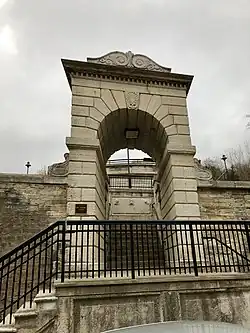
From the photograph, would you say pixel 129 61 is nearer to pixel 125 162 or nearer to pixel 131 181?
pixel 131 181

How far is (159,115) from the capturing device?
836 cm

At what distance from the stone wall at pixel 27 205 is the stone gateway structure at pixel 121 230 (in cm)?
2

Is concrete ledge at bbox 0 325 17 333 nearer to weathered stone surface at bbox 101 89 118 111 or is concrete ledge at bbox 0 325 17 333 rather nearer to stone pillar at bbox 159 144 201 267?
stone pillar at bbox 159 144 201 267

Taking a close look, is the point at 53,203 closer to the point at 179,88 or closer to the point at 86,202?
the point at 86,202

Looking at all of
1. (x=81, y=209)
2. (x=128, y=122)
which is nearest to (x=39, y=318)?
(x=81, y=209)

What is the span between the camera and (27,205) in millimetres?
7414

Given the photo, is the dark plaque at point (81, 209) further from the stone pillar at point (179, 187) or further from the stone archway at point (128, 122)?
the stone pillar at point (179, 187)

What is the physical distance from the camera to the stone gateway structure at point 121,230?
15.1 feet

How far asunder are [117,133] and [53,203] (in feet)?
10.4

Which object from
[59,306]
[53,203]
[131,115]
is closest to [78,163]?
[53,203]

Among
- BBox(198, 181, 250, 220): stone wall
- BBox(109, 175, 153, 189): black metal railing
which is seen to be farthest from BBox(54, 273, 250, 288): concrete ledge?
BBox(109, 175, 153, 189): black metal railing

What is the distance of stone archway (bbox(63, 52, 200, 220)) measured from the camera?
741 cm

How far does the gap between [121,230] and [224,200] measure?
4.36 metres

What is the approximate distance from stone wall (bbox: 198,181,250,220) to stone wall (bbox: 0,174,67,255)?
151 inches
